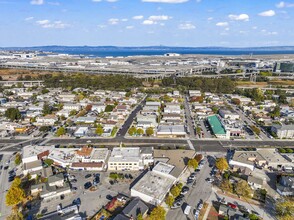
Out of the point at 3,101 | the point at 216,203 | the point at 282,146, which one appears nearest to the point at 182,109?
the point at 282,146

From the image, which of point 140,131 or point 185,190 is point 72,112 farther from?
point 185,190

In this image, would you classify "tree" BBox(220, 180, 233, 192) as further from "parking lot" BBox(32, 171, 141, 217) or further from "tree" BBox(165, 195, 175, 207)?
"parking lot" BBox(32, 171, 141, 217)

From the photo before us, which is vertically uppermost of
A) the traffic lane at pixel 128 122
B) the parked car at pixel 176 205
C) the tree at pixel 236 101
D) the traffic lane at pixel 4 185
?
the tree at pixel 236 101

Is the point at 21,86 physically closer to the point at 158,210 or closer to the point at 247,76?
the point at 158,210

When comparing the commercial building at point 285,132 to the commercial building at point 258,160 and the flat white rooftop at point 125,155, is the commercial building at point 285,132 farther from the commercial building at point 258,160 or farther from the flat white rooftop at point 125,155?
the flat white rooftop at point 125,155

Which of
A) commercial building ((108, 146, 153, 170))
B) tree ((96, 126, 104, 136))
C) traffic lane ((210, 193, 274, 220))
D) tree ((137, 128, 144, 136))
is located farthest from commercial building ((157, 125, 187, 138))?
traffic lane ((210, 193, 274, 220))

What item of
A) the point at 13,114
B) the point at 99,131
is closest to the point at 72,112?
the point at 13,114

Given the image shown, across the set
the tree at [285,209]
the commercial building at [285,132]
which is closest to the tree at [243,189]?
the tree at [285,209]
